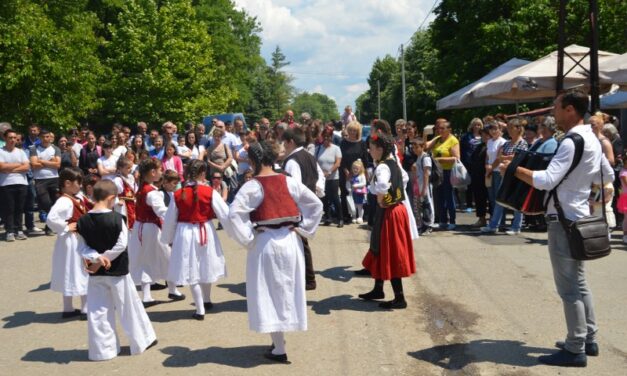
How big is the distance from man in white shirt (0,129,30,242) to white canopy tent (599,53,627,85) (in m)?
11.7

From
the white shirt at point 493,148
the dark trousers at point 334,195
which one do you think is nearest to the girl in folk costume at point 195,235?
the dark trousers at point 334,195

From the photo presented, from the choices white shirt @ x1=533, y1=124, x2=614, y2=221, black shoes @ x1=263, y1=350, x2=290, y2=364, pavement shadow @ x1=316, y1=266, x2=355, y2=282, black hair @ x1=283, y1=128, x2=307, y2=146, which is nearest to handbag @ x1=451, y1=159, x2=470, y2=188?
pavement shadow @ x1=316, y1=266, x2=355, y2=282

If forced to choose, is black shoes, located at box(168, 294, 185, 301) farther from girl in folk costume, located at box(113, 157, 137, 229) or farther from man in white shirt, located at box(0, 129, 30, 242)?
man in white shirt, located at box(0, 129, 30, 242)

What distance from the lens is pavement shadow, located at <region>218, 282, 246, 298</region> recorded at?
8.01m

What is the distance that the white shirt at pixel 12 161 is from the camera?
482 inches

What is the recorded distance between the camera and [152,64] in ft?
126

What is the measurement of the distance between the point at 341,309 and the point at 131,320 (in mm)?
2346

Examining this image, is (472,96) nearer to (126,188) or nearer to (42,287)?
(126,188)

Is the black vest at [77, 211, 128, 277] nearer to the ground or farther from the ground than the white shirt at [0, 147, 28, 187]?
nearer to the ground

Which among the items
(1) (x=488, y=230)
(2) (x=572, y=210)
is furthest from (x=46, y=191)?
(2) (x=572, y=210)

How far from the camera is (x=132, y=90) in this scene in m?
37.9

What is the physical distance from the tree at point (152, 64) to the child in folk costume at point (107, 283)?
32896 millimetres

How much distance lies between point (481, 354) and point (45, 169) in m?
10.5

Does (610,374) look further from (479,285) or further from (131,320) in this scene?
(131,320)
